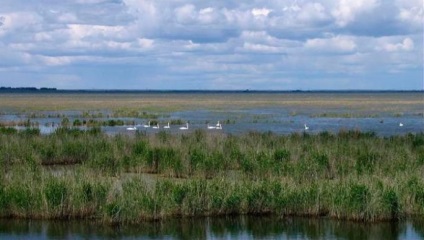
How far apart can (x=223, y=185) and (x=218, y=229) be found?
4.08 feet

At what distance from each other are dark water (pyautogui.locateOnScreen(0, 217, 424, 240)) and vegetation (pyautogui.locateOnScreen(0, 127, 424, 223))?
25 cm

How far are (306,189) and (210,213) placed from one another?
2484 mm

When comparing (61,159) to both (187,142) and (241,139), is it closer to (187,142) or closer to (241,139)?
(187,142)

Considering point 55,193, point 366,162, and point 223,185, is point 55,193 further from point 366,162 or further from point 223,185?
point 366,162

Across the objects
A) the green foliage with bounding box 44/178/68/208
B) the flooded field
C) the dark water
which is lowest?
the dark water

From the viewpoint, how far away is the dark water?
17.0 m

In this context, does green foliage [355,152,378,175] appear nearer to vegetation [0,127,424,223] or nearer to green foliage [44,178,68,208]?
vegetation [0,127,424,223]

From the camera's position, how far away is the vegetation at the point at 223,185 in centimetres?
1766

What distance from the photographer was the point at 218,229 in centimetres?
1769

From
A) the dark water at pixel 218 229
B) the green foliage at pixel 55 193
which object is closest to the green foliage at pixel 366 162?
the dark water at pixel 218 229

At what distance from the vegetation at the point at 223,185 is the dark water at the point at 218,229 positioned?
246 mm

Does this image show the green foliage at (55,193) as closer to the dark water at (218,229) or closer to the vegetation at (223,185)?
the vegetation at (223,185)

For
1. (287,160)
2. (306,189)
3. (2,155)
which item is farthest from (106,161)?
(306,189)

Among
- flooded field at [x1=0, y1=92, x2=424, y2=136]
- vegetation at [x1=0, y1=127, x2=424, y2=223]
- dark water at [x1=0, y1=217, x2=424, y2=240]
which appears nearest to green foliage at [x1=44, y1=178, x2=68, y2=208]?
vegetation at [x1=0, y1=127, x2=424, y2=223]
